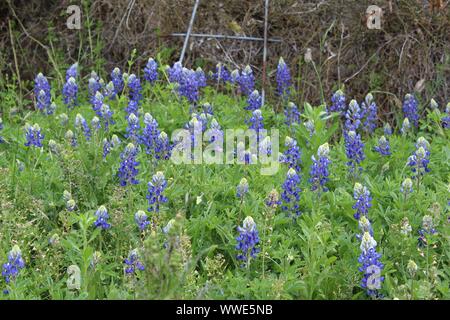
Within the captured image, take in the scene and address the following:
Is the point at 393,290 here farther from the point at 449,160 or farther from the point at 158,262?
the point at 449,160

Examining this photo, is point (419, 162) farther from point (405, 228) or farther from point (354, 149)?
point (405, 228)

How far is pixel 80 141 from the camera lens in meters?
4.60

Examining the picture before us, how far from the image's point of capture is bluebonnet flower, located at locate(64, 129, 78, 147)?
4488mm

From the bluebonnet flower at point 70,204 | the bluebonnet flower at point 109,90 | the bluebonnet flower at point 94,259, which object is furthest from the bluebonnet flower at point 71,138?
the bluebonnet flower at point 94,259

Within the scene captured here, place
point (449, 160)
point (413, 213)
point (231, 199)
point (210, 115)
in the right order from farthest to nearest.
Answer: point (210, 115) → point (449, 160) → point (231, 199) → point (413, 213)

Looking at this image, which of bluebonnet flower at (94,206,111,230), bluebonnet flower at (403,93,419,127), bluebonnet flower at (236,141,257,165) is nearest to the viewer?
bluebonnet flower at (94,206,111,230)

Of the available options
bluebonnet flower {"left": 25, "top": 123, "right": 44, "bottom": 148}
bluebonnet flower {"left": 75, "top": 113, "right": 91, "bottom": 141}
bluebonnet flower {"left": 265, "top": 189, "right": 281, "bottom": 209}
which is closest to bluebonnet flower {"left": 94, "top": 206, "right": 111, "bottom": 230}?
bluebonnet flower {"left": 265, "top": 189, "right": 281, "bottom": 209}

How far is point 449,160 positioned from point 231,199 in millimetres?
1296

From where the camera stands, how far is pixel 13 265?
3246 mm

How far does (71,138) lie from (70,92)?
0.88 meters

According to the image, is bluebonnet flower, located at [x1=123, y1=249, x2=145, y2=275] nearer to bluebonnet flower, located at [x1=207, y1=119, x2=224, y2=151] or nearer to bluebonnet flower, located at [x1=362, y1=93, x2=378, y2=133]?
bluebonnet flower, located at [x1=207, y1=119, x2=224, y2=151]

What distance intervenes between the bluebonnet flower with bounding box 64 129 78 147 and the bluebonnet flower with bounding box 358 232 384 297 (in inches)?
75.9

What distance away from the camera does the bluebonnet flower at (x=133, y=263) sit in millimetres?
3314
